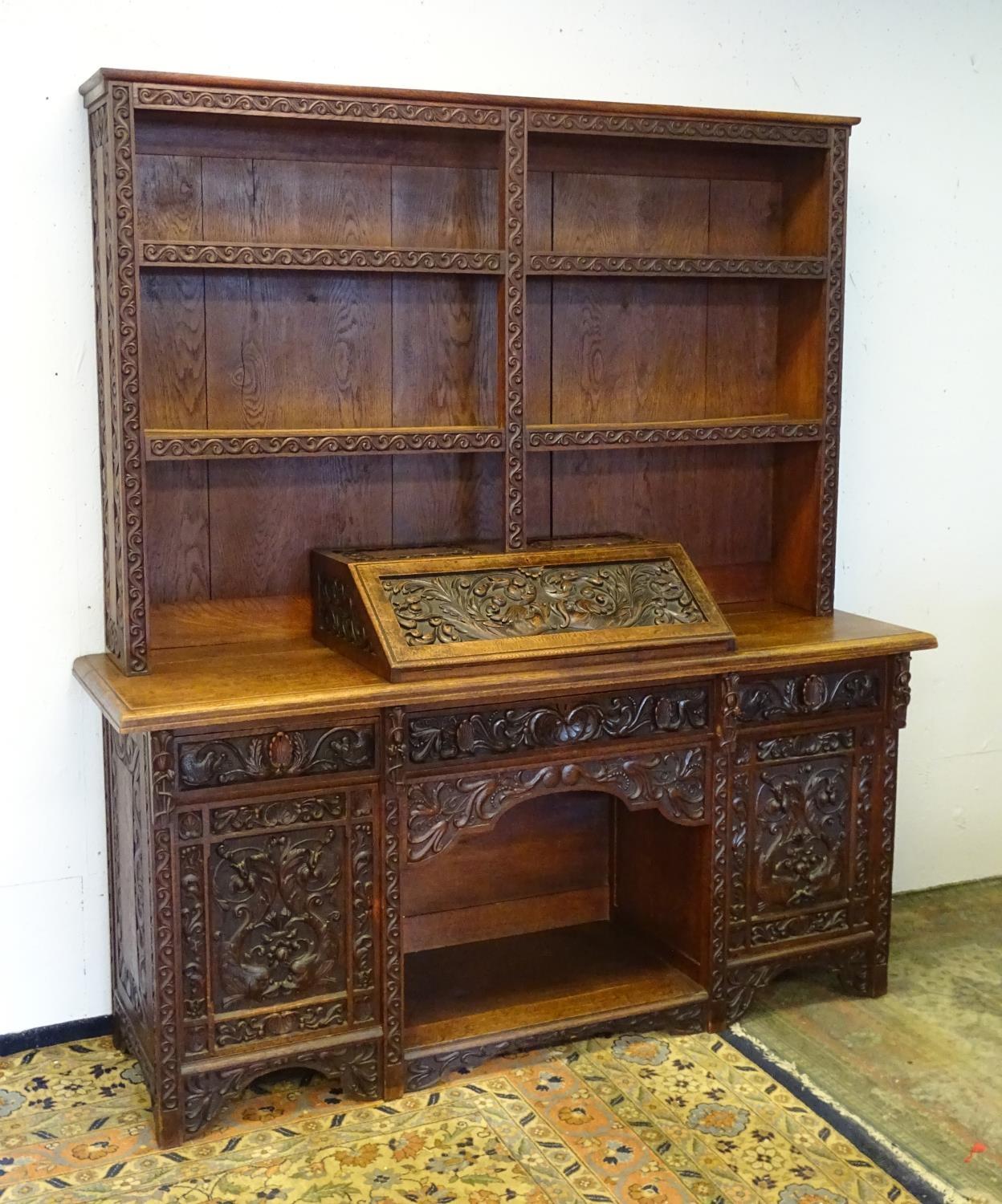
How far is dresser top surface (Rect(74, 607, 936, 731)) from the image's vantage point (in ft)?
9.52

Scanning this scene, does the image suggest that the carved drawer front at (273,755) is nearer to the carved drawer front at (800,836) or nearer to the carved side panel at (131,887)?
the carved side panel at (131,887)

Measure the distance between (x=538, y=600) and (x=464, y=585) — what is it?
18cm

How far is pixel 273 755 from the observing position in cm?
298

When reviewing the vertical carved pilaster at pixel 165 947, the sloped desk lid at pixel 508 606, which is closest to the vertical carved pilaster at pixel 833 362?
the sloped desk lid at pixel 508 606

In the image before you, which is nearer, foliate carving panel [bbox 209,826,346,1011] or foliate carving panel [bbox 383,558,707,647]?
foliate carving panel [bbox 209,826,346,1011]

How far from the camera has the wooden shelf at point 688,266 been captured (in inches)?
135

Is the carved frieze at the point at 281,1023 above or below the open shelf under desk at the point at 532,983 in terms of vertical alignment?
above

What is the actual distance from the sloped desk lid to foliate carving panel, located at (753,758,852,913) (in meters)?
0.45

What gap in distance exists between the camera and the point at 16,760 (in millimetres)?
3377

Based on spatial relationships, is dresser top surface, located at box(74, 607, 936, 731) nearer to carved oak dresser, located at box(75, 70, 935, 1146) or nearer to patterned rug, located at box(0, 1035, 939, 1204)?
carved oak dresser, located at box(75, 70, 935, 1146)

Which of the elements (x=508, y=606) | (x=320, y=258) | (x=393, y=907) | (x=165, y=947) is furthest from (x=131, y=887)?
(x=320, y=258)

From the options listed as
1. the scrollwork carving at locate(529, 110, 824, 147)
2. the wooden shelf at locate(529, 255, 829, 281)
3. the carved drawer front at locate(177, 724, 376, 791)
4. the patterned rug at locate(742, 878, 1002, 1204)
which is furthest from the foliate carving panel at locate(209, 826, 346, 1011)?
the scrollwork carving at locate(529, 110, 824, 147)

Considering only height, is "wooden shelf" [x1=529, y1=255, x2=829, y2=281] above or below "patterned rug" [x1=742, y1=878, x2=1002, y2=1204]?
above

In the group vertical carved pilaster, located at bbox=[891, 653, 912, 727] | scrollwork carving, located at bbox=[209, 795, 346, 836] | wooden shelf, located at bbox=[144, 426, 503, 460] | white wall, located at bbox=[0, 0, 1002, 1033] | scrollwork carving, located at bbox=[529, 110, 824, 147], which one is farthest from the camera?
vertical carved pilaster, located at bbox=[891, 653, 912, 727]
